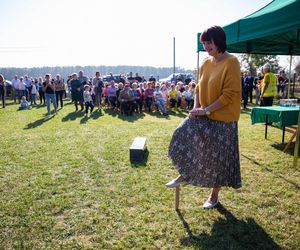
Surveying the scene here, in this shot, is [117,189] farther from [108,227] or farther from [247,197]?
[247,197]

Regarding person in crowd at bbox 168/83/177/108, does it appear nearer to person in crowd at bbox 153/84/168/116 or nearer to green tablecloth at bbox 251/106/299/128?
person in crowd at bbox 153/84/168/116

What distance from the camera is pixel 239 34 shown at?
5004mm

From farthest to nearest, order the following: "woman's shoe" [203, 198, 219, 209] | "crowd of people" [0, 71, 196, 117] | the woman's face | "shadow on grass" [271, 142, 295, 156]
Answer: "crowd of people" [0, 71, 196, 117], "shadow on grass" [271, 142, 295, 156], "woman's shoe" [203, 198, 219, 209], the woman's face

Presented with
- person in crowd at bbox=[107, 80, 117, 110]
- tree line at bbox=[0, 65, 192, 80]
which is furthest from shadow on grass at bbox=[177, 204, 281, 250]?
tree line at bbox=[0, 65, 192, 80]

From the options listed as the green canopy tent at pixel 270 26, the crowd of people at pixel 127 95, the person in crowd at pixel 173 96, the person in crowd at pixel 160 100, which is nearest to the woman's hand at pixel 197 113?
the green canopy tent at pixel 270 26

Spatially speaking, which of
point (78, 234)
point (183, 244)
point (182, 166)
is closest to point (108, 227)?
point (78, 234)

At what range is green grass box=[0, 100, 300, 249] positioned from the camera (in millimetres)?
2574

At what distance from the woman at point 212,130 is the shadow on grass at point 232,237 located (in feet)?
1.38

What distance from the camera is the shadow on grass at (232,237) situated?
96.6 inches

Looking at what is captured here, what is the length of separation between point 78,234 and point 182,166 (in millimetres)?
1271

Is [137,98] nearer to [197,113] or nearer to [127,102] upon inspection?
[127,102]

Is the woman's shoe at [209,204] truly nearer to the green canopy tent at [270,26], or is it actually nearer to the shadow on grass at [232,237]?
the shadow on grass at [232,237]

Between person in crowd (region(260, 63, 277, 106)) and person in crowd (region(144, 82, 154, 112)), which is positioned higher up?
person in crowd (region(260, 63, 277, 106))

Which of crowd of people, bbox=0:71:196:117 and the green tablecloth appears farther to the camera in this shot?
crowd of people, bbox=0:71:196:117
